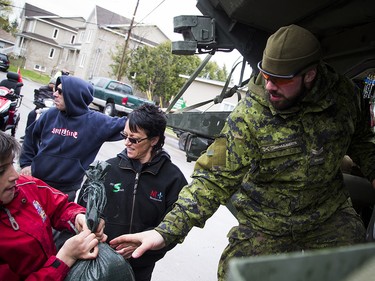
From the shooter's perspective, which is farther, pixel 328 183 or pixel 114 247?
pixel 328 183

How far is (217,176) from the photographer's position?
2029 mm

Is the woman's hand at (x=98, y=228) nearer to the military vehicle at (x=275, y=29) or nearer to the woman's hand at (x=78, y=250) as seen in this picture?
the woman's hand at (x=78, y=250)

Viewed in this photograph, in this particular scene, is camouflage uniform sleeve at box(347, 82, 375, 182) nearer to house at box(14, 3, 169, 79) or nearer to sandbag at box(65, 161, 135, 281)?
sandbag at box(65, 161, 135, 281)

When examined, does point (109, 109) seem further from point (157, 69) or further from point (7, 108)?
point (157, 69)

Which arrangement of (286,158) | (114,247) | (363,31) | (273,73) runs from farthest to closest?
(363,31)
(286,158)
(273,73)
(114,247)

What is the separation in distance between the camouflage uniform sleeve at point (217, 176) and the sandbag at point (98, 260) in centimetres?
39

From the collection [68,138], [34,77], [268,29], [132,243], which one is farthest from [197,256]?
[34,77]

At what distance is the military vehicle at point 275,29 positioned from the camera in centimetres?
256

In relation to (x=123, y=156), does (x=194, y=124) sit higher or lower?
higher

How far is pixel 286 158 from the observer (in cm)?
207

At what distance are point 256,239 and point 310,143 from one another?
2.02 feet

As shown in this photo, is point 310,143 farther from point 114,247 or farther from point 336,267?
point 336,267

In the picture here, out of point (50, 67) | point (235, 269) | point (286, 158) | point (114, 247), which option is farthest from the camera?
point (50, 67)

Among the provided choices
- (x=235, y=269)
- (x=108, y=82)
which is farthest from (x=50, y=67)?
(x=235, y=269)
